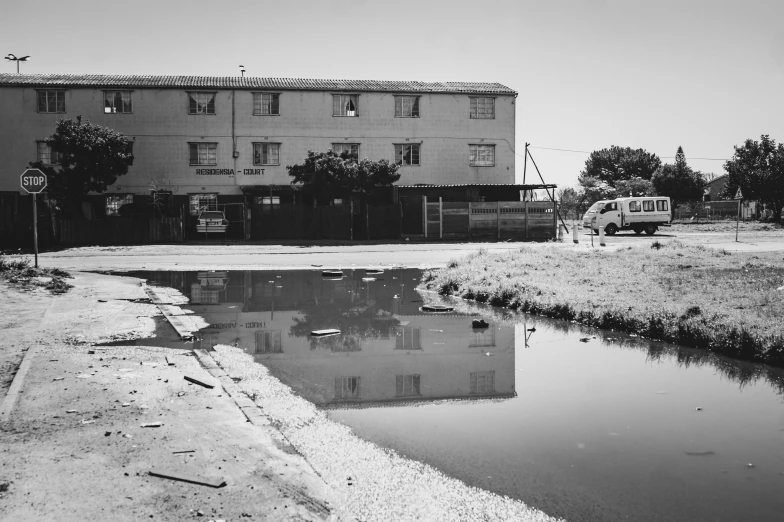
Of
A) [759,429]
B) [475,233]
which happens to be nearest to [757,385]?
[759,429]

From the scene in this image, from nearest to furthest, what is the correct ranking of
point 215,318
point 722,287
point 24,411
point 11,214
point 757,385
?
1. point 24,411
2. point 757,385
3. point 215,318
4. point 722,287
5. point 11,214

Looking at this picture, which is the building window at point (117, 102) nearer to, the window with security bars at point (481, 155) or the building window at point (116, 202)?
the building window at point (116, 202)

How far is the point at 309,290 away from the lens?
611 inches

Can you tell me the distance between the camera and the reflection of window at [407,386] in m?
6.65

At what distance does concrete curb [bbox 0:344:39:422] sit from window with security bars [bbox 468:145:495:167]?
40694 mm

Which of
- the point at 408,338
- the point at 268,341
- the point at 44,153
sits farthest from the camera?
the point at 44,153

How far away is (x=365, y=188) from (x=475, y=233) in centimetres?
693

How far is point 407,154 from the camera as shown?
46219mm

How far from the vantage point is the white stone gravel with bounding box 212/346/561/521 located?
12.9 ft

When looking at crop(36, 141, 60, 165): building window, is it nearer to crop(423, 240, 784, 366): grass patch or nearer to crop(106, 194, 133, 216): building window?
crop(106, 194, 133, 216): building window

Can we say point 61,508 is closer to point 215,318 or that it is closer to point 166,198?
point 215,318

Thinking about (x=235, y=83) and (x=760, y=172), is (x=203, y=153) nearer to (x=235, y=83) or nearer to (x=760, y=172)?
(x=235, y=83)

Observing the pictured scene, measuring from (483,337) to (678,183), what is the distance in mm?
80471

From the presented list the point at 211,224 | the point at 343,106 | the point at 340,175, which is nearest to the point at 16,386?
the point at 340,175
